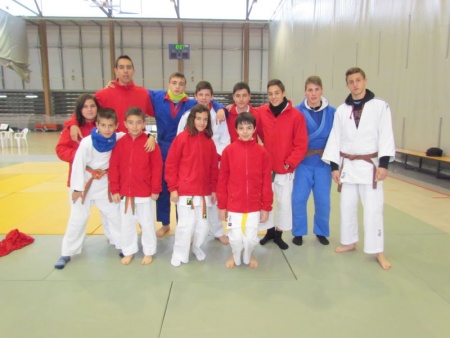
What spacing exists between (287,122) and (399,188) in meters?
4.17

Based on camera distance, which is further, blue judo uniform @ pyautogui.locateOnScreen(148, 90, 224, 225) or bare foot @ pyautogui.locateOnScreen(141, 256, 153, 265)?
blue judo uniform @ pyautogui.locateOnScreen(148, 90, 224, 225)

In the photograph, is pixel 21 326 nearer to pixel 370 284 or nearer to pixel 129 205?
pixel 129 205

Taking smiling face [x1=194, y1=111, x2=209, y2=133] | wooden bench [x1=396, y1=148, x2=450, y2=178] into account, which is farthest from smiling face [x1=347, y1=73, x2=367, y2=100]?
wooden bench [x1=396, y1=148, x2=450, y2=178]

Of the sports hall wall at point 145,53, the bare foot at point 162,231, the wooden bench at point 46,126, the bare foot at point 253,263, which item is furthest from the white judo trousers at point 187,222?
the wooden bench at point 46,126

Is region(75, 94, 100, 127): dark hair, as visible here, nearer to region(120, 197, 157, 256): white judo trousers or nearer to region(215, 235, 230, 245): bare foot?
region(120, 197, 157, 256): white judo trousers

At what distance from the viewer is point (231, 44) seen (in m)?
23.5

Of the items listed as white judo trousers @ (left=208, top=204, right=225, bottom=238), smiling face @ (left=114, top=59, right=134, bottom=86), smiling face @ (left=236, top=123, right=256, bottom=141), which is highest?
smiling face @ (left=114, top=59, right=134, bottom=86)

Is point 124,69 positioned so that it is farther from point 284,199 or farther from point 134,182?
point 284,199

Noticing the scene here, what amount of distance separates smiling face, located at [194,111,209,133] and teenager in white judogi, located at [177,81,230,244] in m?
0.31

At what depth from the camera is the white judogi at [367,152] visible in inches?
120

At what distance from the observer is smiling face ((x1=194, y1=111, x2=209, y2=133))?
3016 millimetres

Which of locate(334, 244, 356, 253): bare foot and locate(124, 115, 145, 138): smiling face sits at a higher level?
locate(124, 115, 145, 138): smiling face

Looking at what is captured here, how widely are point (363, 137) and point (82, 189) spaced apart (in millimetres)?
2671

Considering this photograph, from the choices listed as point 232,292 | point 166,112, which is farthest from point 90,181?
point 232,292
